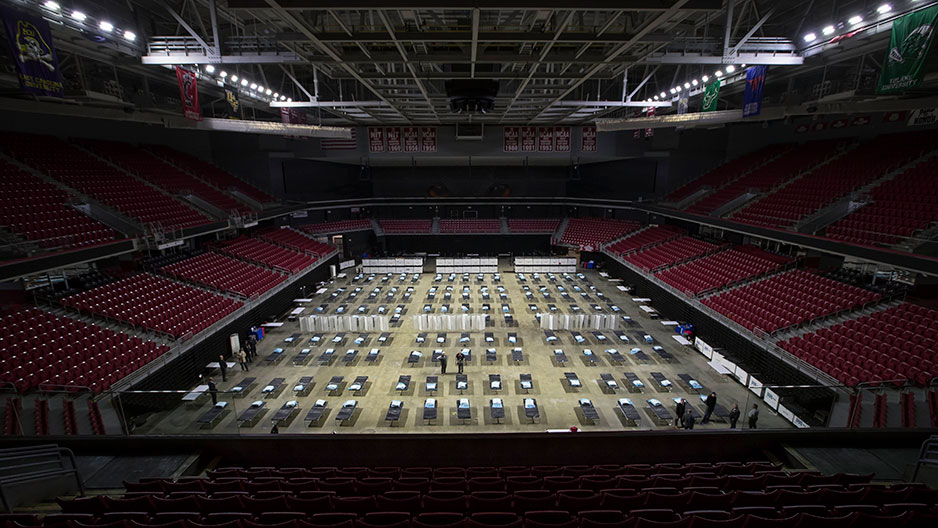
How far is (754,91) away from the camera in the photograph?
12.5m

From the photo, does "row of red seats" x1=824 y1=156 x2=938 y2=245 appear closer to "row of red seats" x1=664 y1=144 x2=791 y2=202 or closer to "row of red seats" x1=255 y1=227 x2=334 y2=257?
"row of red seats" x1=664 y1=144 x2=791 y2=202

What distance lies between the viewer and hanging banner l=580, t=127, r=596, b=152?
27344 mm

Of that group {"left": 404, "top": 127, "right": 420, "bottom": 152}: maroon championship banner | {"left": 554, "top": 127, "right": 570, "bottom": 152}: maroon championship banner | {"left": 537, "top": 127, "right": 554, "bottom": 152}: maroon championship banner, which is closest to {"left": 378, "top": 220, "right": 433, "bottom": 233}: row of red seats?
{"left": 404, "top": 127, "right": 420, "bottom": 152}: maroon championship banner

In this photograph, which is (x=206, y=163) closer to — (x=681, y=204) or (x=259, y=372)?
(x=259, y=372)

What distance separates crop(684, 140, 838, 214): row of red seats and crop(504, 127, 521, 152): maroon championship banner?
487 inches

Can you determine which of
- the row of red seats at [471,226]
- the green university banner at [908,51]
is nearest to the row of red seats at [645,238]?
the row of red seats at [471,226]

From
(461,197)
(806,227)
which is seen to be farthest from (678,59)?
(461,197)

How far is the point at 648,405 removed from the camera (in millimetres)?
12422

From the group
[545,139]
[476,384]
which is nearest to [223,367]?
[476,384]

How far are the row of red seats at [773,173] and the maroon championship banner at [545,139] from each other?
10260mm

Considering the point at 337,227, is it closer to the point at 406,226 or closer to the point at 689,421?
the point at 406,226

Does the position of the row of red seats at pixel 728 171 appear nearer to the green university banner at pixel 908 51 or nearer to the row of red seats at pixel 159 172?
the green university banner at pixel 908 51

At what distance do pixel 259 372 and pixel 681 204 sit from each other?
26.9 m

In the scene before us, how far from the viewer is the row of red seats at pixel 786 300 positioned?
13.9m
